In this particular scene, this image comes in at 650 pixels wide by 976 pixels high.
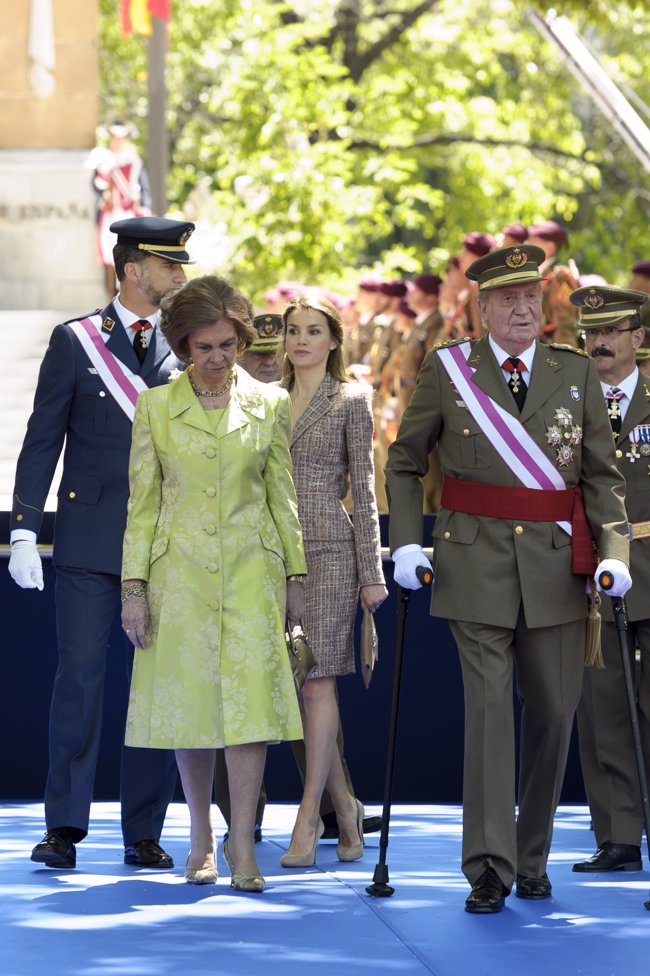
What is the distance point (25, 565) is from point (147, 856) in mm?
1094

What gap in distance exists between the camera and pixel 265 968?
19.2 ft

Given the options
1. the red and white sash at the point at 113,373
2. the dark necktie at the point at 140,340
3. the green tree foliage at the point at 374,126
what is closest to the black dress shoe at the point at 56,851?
the red and white sash at the point at 113,373

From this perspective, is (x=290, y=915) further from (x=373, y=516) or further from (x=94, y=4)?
(x=94, y=4)

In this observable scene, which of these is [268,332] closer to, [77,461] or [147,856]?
[77,461]

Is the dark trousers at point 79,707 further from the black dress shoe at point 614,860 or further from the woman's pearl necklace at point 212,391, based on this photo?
the black dress shoe at point 614,860

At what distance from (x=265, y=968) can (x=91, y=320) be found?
2.71 m

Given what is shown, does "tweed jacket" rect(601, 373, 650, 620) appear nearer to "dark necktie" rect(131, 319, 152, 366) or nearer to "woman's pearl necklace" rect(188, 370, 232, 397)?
"woman's pearl necklace" rect(188, 370, 232, 397)

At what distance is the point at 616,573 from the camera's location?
6.83 metres

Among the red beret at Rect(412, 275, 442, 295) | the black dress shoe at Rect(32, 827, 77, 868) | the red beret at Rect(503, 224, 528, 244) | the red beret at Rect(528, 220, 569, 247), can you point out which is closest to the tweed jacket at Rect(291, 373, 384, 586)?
the black dress shoe at Rect(32, 827, 77, 868)

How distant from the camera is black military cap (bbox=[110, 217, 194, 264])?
7559mm

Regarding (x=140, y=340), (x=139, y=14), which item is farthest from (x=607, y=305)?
(x=139, y=14)

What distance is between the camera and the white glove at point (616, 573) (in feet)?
22.4

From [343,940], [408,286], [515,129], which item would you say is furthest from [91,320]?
[515,129]

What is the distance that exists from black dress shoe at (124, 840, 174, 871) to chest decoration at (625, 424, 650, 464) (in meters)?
2.19
